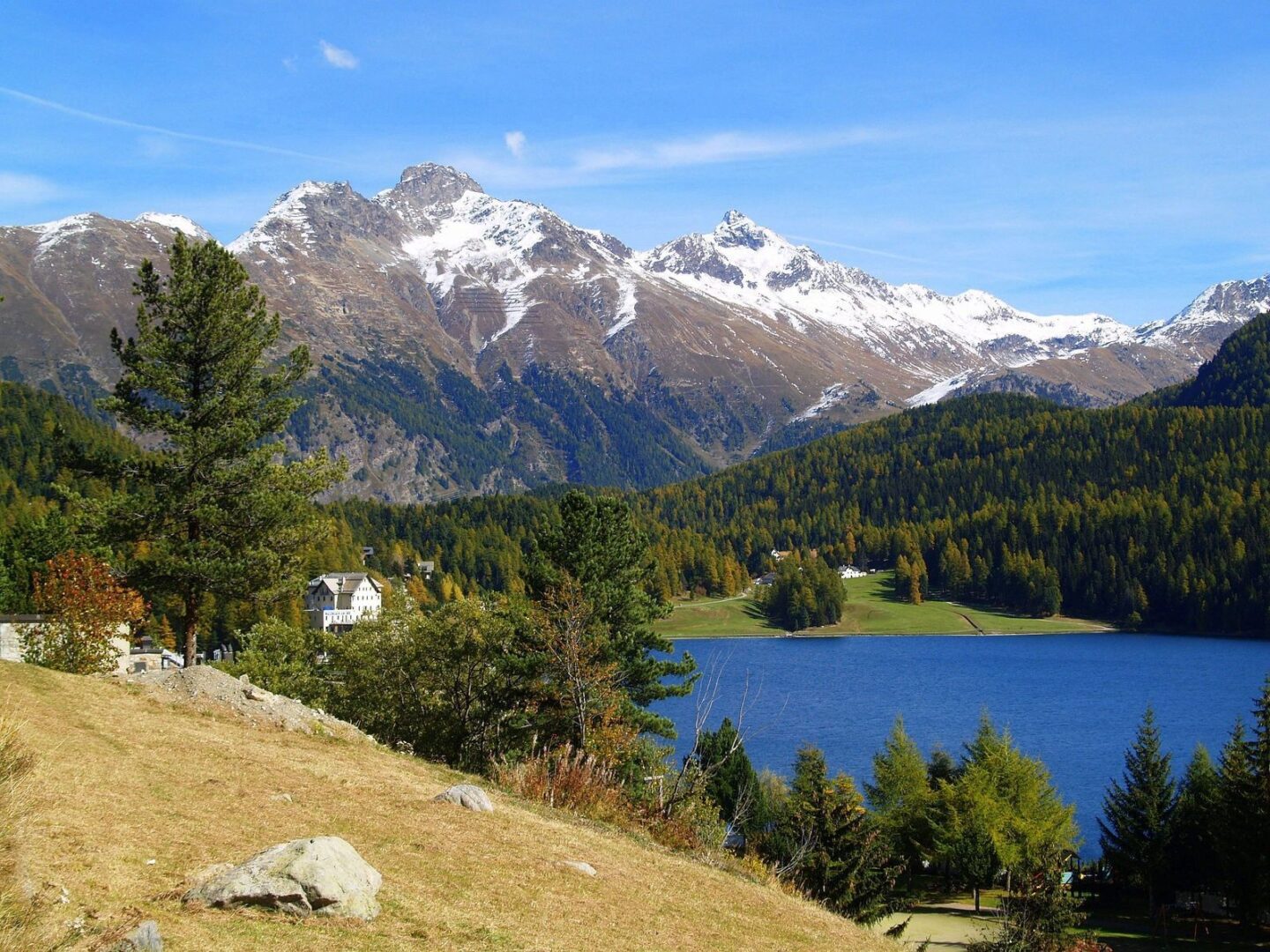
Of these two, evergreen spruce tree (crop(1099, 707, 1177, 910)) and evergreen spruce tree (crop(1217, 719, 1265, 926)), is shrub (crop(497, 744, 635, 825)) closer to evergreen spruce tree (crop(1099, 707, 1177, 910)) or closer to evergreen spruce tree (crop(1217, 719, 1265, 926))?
evergreen spruce tree (crop(1217, 719, 1265, 926))

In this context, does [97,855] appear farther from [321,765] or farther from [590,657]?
[590,657]

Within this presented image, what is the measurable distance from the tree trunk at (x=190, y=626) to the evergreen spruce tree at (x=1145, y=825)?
43102mm

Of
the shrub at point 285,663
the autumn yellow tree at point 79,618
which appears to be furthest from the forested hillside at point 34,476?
the shrub at point 285,663

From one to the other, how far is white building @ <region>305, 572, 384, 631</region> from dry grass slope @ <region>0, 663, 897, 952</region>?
11677 cm

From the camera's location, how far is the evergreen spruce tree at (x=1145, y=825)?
167 feet

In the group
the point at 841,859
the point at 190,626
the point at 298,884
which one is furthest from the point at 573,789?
the point at 841,859

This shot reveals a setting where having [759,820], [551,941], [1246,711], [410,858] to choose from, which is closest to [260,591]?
[410,858]

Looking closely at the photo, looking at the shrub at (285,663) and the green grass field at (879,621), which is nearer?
the shrub at (285,663)

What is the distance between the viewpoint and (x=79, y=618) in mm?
31875

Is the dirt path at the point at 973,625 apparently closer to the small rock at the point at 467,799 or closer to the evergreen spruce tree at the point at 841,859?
the evergreen spruce tree at the point at 841,859

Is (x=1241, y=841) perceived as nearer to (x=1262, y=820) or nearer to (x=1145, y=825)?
(x=1262, y=820)

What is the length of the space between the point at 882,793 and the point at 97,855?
55.3m

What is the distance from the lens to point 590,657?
126ft

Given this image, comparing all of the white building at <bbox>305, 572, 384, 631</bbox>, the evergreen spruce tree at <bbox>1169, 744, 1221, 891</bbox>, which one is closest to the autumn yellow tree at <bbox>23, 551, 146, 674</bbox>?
the evergreen spruce tree at <bbox>1169, 744, 1221, 891</bbox>
